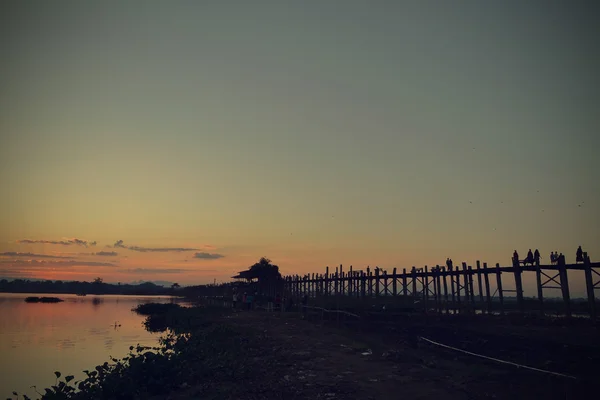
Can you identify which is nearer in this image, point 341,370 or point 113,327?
point 341,370

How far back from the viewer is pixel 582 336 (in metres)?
17.9

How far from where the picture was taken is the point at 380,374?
12.7 metres

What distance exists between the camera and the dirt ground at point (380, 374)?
10477 mm

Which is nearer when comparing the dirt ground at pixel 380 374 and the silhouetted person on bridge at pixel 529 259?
the dirt ground at pixel 380 374

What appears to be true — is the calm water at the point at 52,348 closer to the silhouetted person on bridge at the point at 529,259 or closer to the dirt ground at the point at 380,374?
the dirt ground at the point at 380,374

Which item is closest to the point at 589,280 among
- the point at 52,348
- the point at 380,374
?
the point at 380,374

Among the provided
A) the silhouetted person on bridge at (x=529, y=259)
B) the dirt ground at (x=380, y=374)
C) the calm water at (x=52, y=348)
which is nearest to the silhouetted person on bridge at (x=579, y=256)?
the silhouetted person on bridge at (x=529, y=259)

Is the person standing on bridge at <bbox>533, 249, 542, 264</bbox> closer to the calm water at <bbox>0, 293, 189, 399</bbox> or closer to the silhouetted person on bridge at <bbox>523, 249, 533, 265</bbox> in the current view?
the silhouetted person on bridge at <bbox>523, 249, 533, 265</bbox>

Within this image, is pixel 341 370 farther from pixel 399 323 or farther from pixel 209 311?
pixel 209 311

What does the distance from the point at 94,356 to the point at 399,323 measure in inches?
718

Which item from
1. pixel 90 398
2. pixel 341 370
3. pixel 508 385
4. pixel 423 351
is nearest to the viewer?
pixel 508 385

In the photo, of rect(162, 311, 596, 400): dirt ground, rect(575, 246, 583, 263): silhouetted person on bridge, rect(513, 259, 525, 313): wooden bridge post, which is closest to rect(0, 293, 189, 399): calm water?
rect(162, 311, 596, 400): dirt ground

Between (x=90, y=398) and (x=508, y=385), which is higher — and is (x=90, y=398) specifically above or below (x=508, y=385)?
below

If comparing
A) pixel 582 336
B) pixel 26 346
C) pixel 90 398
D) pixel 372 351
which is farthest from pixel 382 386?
pixel 26 346
